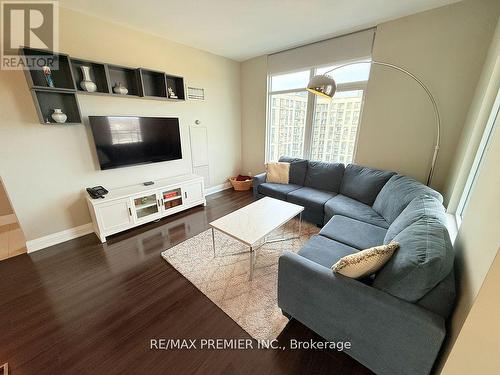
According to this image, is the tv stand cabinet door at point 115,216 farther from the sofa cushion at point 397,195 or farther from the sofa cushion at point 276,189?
the sofa cushion at point 397,195

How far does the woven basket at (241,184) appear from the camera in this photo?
13.9 ft

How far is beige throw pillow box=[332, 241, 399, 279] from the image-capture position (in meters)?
1.08

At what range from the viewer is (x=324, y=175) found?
3094 mm

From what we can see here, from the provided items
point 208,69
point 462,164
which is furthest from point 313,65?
point 462,164

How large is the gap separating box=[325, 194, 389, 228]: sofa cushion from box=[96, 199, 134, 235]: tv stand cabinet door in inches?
102

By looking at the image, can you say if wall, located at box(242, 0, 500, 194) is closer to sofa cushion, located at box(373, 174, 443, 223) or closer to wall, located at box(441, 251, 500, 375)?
sofa cushion, located at box(373, 174, 443, 223)

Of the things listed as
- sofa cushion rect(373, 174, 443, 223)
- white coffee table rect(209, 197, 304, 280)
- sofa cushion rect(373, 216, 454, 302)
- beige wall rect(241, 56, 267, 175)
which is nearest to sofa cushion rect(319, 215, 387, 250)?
sofa cushion rect(373, 174, 443, 223)

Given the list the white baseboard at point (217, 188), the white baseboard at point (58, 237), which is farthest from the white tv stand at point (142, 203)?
the white baseboard at point (217, 188)

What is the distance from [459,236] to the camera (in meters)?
1.32

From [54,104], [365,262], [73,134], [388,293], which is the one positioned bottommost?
[388,293]

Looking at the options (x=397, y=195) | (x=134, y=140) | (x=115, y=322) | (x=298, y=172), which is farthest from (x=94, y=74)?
(x=397, y=195)

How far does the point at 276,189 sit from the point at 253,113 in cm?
193

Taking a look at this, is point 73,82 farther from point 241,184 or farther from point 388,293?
point 388,293

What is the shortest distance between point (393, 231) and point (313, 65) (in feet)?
9.10
